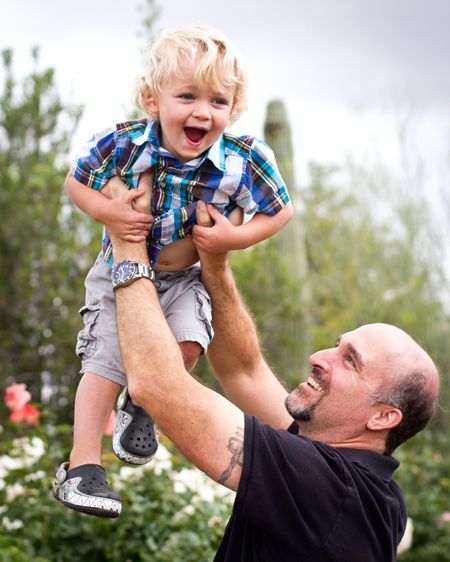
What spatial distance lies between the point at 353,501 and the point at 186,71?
1.33 m

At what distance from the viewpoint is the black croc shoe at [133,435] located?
3049mm

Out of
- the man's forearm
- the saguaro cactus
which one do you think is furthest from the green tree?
the man's forearm

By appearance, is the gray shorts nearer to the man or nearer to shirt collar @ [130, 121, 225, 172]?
the man

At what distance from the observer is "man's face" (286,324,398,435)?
3188mm

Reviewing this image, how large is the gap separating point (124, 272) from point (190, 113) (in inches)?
20.0

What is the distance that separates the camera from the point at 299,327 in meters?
10.1

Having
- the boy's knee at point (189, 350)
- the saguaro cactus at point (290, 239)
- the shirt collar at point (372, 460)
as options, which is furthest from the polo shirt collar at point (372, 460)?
the saguaro cactus at point (290, 239)

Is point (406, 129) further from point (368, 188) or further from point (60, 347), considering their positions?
point (60, 347)

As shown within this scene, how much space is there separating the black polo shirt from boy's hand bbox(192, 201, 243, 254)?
539 mm

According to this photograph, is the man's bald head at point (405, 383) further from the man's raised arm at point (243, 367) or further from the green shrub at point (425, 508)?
the green shrub at point (425, 508)

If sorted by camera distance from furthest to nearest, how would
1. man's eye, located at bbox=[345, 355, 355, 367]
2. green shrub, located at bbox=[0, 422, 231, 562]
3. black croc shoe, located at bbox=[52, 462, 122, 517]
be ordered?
green shrub, located at bbox=[0, 422, 231, 562] < man's eye, located at bbox=[345, 355, 355, 367] < black croc shoe, located at bbox=[52, 462, 122, 517]

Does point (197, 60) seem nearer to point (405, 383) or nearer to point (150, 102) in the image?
point (150, 102)

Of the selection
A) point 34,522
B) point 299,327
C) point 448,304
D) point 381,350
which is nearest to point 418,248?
point 448,304

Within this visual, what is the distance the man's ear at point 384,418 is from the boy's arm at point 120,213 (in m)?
0.92
